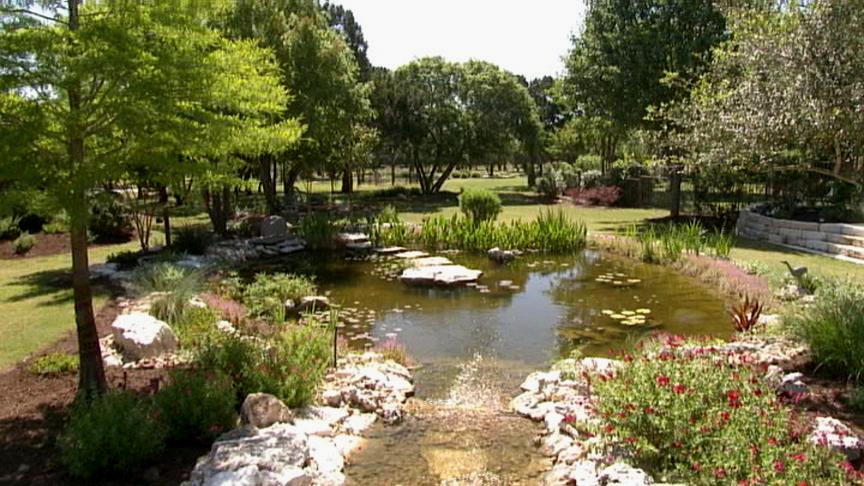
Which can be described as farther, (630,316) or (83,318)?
(630,316)

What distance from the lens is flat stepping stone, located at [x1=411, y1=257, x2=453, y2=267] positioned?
1390cm

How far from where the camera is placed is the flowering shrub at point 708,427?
410cm

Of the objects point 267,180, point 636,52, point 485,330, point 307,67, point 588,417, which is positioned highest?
point 636,52

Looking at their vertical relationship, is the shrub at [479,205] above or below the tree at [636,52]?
below

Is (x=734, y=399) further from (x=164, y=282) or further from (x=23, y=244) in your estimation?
(x=23, y=244)

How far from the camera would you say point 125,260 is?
1247 centimetres

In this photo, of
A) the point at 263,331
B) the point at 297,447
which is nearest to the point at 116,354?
the point at 263,331

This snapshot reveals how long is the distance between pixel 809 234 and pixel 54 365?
580 inches

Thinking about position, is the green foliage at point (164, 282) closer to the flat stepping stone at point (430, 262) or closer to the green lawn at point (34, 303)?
the green lawn at point (34, 303)

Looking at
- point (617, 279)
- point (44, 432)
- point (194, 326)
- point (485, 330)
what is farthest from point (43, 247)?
point (617, 279)

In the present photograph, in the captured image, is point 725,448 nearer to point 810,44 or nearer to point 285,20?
point 810,44

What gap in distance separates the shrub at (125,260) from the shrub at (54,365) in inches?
229

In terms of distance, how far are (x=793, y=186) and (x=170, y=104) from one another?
659 inches

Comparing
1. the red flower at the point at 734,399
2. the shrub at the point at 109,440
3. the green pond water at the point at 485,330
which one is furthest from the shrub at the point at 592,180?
the shrub at the point at 109,440
